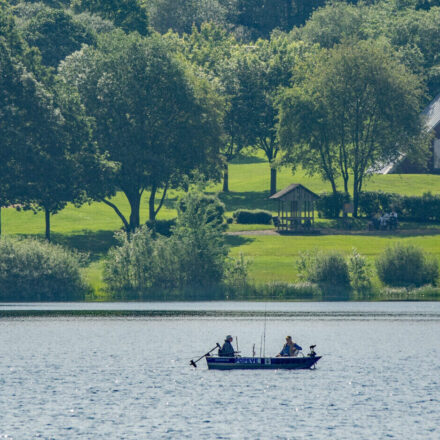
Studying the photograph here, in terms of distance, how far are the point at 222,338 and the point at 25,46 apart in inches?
1835

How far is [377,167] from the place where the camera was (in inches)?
5037

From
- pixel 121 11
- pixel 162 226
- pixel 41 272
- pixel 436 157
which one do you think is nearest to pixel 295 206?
pixel 162 226

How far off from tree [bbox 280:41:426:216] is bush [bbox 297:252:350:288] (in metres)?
31.8

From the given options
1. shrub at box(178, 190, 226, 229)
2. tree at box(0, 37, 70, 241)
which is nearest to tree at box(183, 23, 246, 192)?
shrub at box(178, 190, 226, 229)

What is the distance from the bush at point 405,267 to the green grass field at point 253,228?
24.4 feet

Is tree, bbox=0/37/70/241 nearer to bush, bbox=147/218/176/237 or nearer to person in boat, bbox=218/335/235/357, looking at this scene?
bush, bbox=147/218/176/237

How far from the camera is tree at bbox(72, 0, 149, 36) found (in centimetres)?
16412

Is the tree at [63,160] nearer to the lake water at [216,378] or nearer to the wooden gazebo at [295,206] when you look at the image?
the lake water at [216,378]

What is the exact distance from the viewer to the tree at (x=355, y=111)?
120 metres

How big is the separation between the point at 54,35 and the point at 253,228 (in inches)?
1509

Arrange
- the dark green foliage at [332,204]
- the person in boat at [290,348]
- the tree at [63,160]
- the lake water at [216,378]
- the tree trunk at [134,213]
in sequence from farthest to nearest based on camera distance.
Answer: the dark green foliage at [332,204]
the tree trunk at [134,213]
the tree at [63,160]
the person in boat at [290,348]
the lake water at [216,378]

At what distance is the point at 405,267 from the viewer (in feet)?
290

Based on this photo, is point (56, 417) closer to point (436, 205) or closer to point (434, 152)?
point (436, 205)

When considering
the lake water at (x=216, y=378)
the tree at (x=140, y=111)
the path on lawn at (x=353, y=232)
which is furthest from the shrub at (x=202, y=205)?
the lake water at (x=216, y=378)
